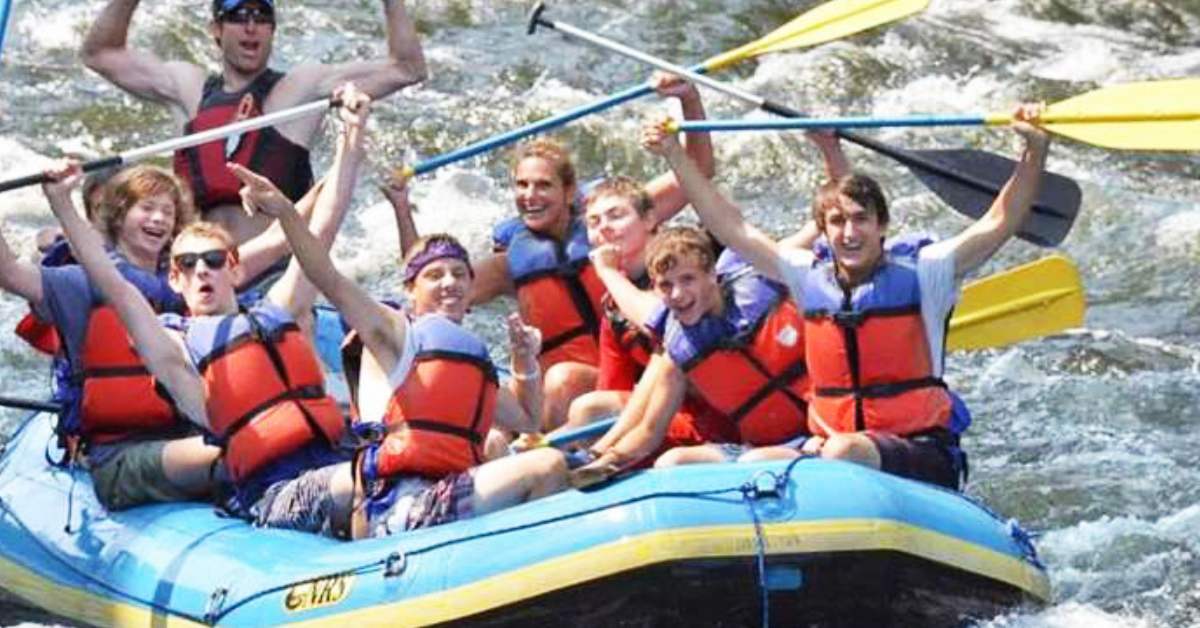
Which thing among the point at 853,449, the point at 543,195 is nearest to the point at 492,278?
the point at 543,195

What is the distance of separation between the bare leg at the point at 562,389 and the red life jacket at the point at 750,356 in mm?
882

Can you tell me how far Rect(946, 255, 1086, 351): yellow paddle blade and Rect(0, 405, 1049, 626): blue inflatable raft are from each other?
1.16 metres

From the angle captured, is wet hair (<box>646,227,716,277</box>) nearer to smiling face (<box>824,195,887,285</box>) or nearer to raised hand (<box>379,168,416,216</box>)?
smiling face (<box>824,195,887,285</box>)

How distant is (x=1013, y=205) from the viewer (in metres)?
7.18

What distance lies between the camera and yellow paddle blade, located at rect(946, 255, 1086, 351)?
26.1 feet

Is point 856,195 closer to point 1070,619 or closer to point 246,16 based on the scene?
point 1070,619

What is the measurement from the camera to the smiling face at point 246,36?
28.0 ft

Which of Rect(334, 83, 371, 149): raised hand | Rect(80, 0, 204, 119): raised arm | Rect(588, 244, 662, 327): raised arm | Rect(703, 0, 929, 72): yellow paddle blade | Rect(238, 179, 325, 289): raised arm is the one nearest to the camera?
Rect(334, 83, 371, 149): raised hand

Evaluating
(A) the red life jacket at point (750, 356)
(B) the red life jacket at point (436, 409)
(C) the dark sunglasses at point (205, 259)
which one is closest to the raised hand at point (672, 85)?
(A) the red life jacket at point (750, 356)

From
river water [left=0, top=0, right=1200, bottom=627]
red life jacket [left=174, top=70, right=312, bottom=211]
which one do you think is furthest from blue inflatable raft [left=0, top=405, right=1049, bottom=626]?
river water [left=0, top=0, right=1200, bottom=627]

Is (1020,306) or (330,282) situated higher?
(330,282)

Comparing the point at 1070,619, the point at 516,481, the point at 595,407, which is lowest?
the point at 1070,619

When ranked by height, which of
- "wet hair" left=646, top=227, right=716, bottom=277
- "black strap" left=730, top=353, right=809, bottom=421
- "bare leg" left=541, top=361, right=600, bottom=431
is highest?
"wet hair" left=646, top=227, right=716, bottom=277

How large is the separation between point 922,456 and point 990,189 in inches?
38.3
